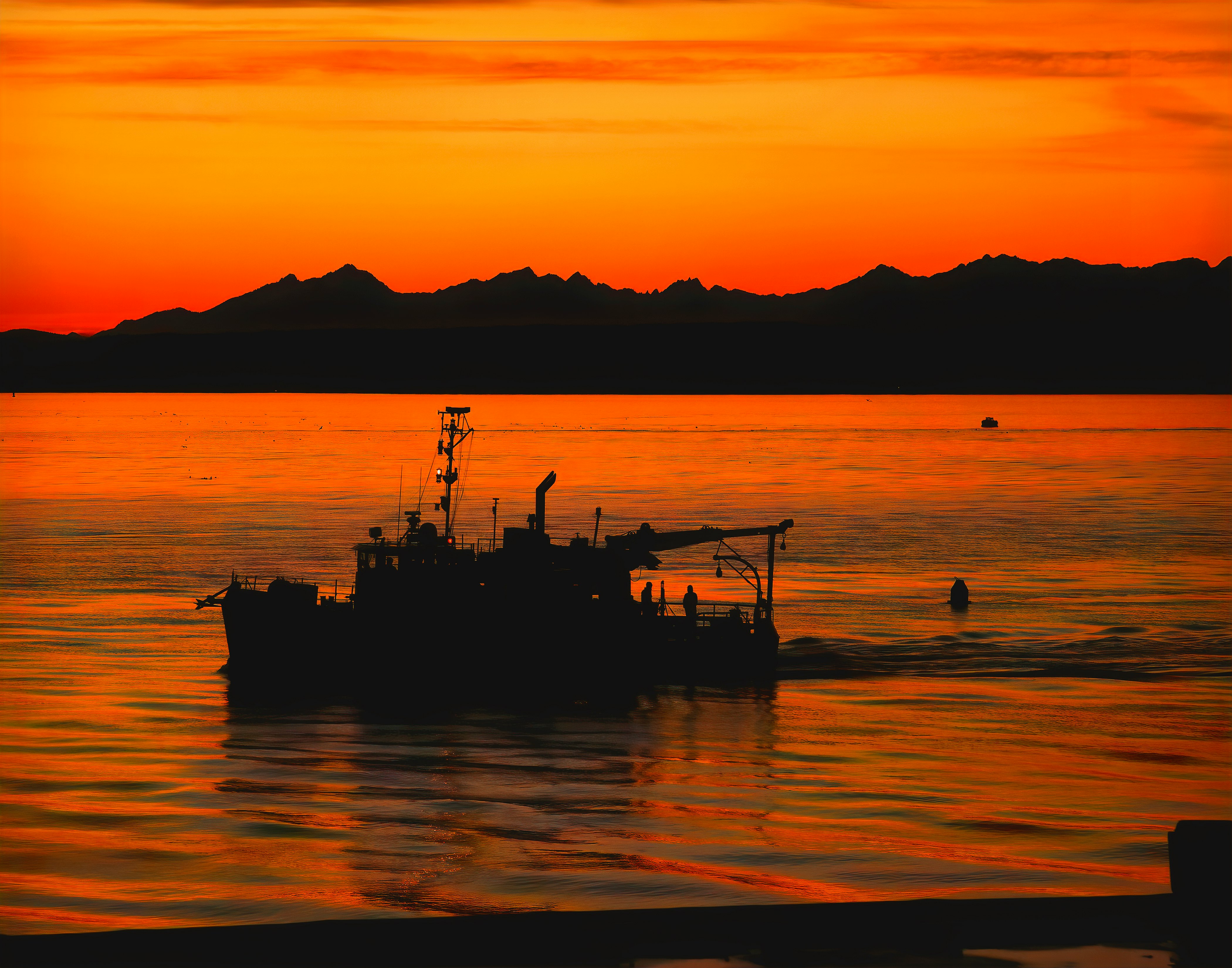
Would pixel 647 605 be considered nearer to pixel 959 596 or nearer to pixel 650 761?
pixel 650 761

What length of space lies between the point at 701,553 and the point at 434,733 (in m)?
56.3

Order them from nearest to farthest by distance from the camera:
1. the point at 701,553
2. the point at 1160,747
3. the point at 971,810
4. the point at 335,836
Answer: the point at 335,836, the point at 971,810, the point at 1160,747, the point at 701,553

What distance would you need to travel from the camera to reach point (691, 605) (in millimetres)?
57500

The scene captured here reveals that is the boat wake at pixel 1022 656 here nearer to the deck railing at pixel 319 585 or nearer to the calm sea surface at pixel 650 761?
the calm sea surface at pixel 650 761

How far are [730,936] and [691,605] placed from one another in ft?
136

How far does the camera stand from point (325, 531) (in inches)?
4510

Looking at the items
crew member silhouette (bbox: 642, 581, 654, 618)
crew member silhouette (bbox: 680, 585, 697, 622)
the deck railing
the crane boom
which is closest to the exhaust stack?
the crane boom

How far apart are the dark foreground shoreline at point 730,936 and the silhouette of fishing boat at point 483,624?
3651cm

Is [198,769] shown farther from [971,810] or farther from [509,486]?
[509,486]

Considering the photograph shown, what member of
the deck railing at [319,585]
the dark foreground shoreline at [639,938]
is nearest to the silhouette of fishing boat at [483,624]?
the deck railing at [319,585]

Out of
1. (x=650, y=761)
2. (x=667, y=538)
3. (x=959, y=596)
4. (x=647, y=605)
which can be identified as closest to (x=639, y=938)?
(x=650, y=761)

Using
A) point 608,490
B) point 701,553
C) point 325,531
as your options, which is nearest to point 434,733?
point 701,553

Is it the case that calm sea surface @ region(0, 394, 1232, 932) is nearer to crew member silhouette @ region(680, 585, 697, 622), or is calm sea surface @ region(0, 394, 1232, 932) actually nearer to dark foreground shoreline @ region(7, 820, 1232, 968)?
crew member silhouette @ region(680, 585, 697, 622)

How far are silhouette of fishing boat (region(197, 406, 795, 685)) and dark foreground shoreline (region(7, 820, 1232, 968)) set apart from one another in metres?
36.5
